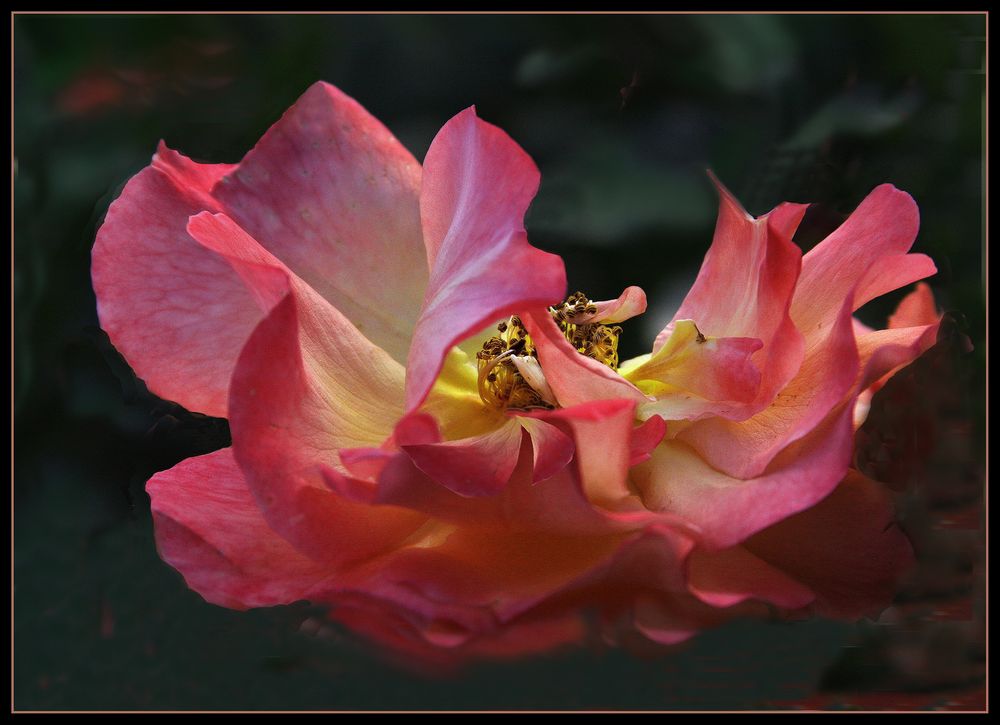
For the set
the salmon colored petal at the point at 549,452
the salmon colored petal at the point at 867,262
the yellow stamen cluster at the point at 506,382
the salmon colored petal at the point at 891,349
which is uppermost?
the salmon colored petal at the point at 867,262

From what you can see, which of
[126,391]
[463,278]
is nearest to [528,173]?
[463,278]

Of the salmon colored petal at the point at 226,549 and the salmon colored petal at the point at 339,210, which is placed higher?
the salmon colored petal at the point at 339,210

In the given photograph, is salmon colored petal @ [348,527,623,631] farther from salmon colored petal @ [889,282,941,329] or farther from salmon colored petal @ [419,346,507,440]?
salmon colored petal @ [889,282,941,329]

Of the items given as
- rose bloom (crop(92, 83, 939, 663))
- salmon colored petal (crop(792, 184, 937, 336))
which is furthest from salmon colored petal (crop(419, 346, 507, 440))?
salmon colored petal (crop(792, 184, 937, 336))

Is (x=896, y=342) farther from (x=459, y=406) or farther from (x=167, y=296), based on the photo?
(x=167, y=296)

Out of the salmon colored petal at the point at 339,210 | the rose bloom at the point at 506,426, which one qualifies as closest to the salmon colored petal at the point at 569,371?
the rose bloom at the point at 506,426

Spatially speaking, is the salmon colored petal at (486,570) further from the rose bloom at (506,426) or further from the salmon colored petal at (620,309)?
the salmon colored petal at (620,309)

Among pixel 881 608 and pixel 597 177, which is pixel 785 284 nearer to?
pixel 881 608
